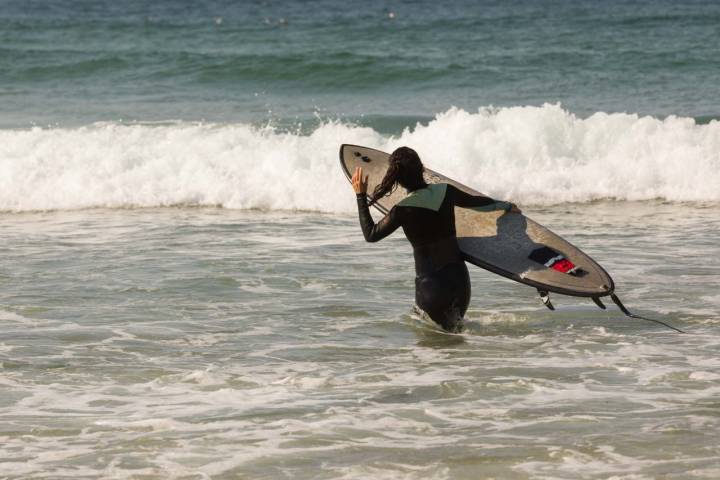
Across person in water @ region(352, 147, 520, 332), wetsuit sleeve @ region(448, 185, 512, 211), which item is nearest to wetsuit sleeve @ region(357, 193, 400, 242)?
person in water @ region(352, 147, 520, 332)

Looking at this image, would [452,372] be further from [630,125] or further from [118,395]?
[630,125]

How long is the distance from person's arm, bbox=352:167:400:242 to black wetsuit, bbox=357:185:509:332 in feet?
0.38

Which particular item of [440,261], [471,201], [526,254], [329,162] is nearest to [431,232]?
[440,261]

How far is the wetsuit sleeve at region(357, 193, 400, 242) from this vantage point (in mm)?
8406

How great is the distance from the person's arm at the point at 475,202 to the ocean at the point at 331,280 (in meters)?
0.89

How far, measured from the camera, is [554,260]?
357 inches

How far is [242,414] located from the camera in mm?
6996

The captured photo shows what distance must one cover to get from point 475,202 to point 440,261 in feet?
1.82

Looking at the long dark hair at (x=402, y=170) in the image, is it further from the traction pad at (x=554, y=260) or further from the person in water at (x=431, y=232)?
the traction pad at (x=554, y=260)

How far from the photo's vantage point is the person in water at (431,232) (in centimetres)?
848

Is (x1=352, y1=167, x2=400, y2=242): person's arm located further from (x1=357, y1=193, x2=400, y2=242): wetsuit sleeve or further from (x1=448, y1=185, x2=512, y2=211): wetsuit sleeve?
(x1=448, y1=185, x2=512, y2=211): wetsuit sleeve

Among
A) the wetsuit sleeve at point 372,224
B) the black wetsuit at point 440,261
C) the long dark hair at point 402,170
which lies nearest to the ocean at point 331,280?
the black wetsuit at point 440,261

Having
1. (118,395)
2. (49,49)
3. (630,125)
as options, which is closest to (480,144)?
(630,125)

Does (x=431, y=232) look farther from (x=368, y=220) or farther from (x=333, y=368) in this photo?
(x=333, y=368)
